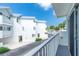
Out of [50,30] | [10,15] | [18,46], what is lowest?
[18,46]

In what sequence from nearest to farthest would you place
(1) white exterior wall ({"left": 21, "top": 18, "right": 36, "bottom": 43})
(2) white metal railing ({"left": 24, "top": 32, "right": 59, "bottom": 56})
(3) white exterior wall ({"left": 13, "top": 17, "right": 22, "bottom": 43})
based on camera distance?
1. (2) white metal railing ({"left": 24, "top": 32, "right": 59, "bottom": 56})
2. (3) white exterior wall ({"left": 13, "top": 17, "right": 22, "bottom": 43})
3. (1) white exterior wall ({"left": 21, "top": 18, "right": 36, "bottom": 43})

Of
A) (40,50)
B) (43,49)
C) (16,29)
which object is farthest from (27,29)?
(40,50)

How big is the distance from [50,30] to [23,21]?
1.51 metres

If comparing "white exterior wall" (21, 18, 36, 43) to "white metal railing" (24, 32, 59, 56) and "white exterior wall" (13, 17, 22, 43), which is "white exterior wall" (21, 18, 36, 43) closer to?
"white exterior wall" (13, 17, 22, 43)

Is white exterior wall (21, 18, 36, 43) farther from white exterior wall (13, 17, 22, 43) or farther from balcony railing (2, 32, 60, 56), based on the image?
balcony railing (2, 32, 60, 56)

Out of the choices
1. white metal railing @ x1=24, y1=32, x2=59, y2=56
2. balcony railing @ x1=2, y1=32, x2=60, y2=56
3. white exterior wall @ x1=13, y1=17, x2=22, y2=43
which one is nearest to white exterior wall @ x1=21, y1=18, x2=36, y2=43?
white exterior wall @ x1=13, y1=17, x2=22, y2=43

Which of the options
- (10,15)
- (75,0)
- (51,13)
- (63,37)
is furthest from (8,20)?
(75,0)

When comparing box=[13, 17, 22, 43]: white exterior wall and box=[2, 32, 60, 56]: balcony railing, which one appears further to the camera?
box=[13, 17, 22, 43]: white exterior wall

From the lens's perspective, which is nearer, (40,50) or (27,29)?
(40,50)

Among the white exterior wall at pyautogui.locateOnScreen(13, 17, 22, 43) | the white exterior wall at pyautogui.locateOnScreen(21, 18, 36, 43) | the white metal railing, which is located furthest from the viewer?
the white exterior wall at pyautogui.locateOnScreen(21, 18, 36, 43)

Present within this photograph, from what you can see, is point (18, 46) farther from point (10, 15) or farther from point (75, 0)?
point (75, 0)

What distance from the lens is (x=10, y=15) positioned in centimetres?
645

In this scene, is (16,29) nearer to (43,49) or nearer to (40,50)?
(43,49)

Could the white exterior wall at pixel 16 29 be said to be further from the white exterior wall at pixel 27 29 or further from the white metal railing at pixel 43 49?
the white metal railing at pixel 43 49
